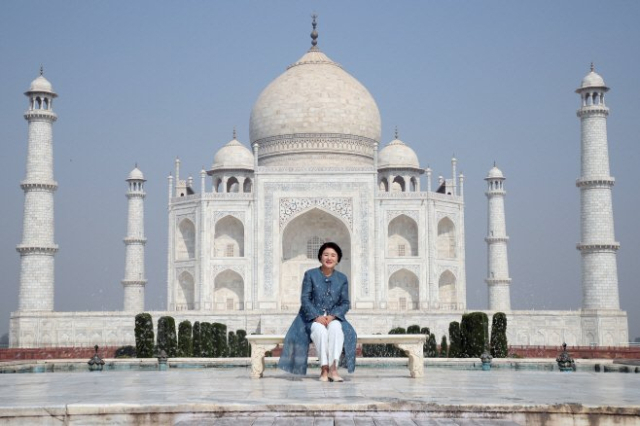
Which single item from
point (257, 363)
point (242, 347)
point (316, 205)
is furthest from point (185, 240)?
point (257, 363)

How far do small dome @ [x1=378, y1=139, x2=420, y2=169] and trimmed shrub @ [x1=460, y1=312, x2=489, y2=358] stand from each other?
15982 millimetres

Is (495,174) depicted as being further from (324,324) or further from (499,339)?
(324,324)

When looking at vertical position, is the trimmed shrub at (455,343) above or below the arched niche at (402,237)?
below

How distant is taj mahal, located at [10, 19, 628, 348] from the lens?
25516mm

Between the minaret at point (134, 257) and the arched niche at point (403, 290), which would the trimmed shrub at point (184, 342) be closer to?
the arched niche at point (403, 290)

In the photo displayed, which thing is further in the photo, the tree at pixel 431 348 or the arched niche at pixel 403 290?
the arched niche at pixel 403 290

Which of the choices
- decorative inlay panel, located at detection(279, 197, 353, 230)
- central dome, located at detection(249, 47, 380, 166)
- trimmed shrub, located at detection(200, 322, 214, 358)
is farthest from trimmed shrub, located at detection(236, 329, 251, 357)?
central dome, located at detection(249, 47, 380, 166)

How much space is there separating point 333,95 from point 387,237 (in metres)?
6.00

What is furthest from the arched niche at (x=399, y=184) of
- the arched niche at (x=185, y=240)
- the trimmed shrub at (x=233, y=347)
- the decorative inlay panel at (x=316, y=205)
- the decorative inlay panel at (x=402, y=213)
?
the trimmed shrub at (x=233, y=347)

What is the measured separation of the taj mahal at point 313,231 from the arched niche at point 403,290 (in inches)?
1.3

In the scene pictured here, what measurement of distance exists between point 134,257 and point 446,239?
10688 mm

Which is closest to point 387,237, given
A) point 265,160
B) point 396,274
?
point 396,274

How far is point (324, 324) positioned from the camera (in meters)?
7.32

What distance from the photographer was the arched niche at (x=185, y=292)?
28.5 meters
